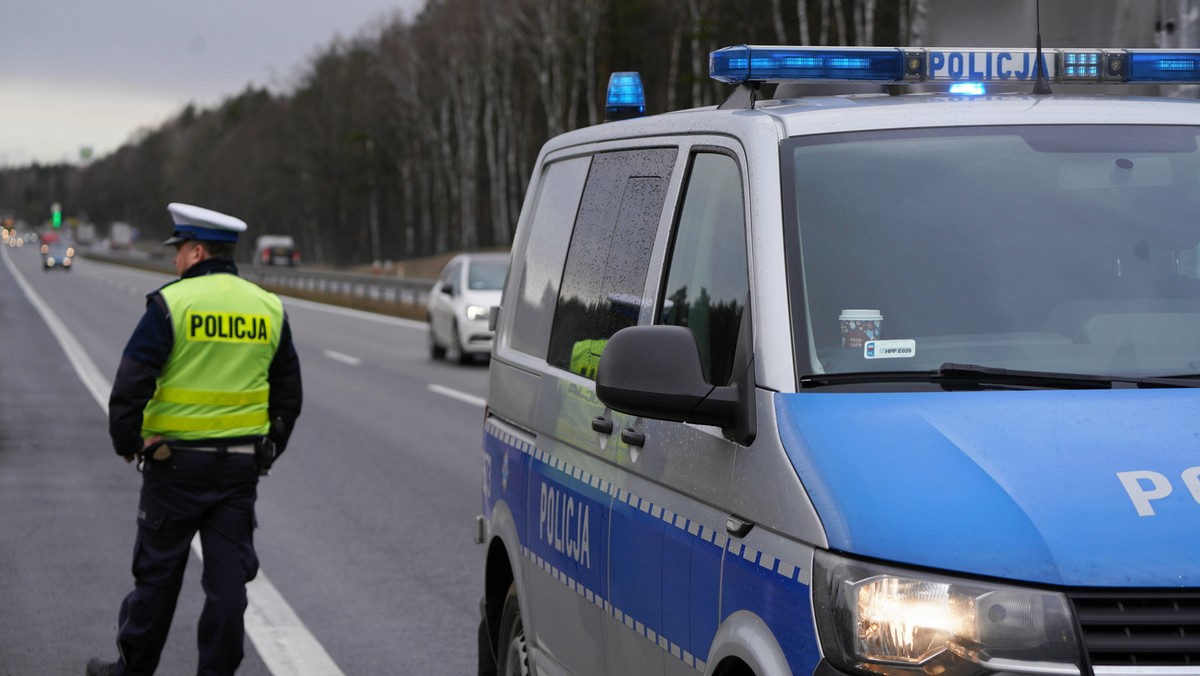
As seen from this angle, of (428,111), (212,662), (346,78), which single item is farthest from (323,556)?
(346,78)

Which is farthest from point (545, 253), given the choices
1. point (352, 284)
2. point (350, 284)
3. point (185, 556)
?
point (350, 284)

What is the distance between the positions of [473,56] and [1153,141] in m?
78.6

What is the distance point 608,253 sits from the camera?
466 cm

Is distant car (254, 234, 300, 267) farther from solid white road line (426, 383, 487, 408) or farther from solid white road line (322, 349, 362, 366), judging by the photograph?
solid white road line (426, 383, 487, 408)

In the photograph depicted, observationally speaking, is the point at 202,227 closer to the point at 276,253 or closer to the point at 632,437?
the point at 632,437

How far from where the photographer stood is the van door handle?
13.0ft

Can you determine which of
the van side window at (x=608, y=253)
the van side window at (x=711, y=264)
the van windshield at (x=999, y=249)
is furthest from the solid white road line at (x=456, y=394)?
the van windshield at (x=999, y=249)

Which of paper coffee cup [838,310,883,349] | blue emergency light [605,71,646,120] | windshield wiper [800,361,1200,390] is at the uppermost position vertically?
blue emergency light [605,71,646,120]

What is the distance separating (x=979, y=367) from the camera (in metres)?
3.38

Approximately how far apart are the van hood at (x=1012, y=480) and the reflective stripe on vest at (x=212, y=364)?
3.25 m

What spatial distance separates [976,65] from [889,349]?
52.5 inches

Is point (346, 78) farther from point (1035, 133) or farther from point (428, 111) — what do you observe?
point (1035, 133)

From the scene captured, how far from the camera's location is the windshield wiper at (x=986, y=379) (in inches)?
132

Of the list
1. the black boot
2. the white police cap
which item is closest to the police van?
the white police cap
